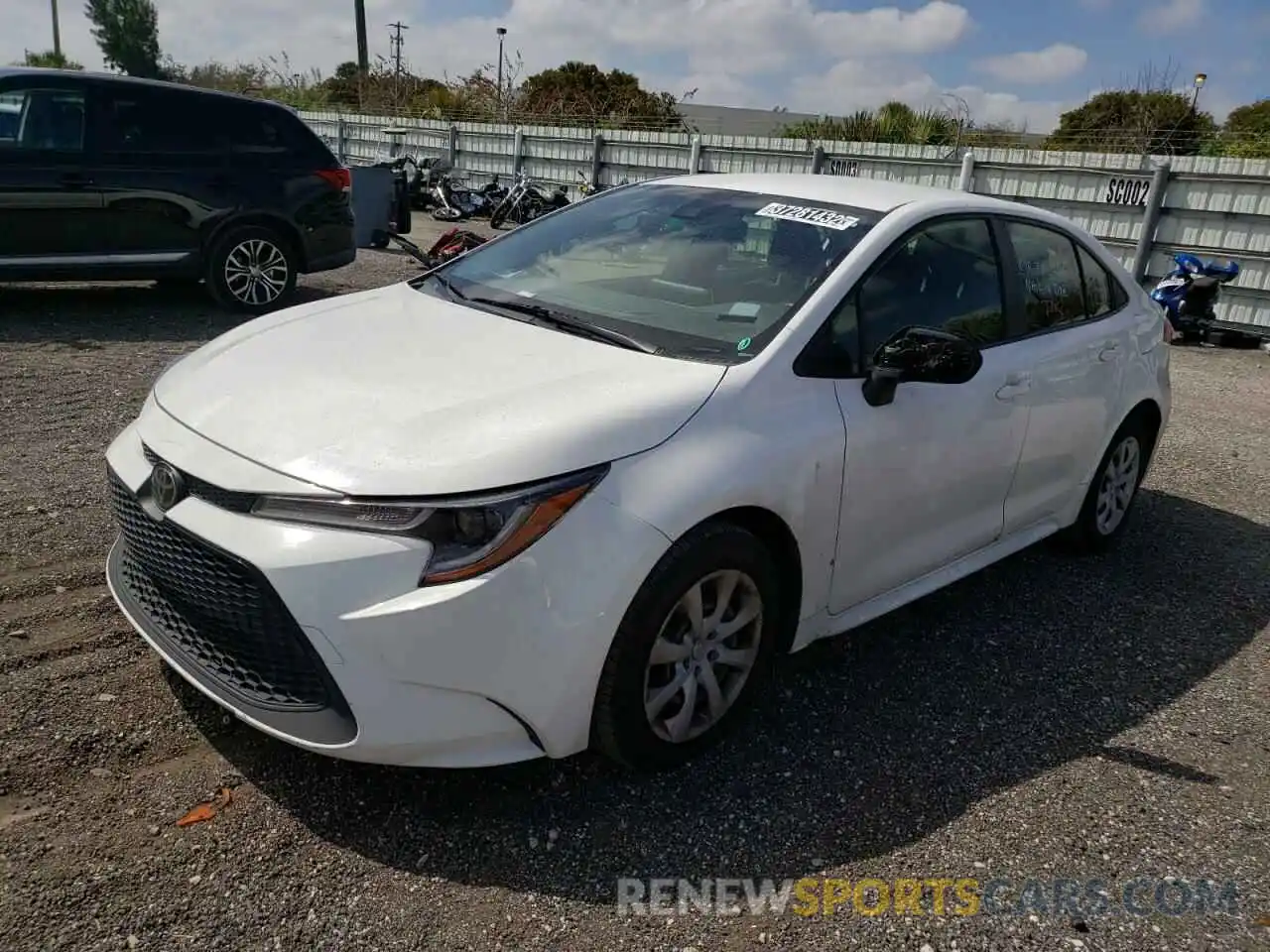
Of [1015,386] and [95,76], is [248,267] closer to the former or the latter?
[95,76]

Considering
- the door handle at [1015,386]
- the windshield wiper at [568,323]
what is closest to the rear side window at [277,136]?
the windshield wiper at [568,323]

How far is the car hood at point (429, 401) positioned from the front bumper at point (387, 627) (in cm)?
13

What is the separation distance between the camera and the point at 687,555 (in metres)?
2.65

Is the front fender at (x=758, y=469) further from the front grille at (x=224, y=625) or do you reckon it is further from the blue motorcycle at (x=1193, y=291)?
the blue motorcycle at (x=1193, y=291)

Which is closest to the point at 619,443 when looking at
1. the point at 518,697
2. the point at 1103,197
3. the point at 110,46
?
the point at 518,697

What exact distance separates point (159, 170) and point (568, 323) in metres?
6.18

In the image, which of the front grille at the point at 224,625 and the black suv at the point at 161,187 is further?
the black suv at the point at 161,187

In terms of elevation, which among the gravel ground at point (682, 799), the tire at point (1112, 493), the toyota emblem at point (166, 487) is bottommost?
the gravel ground at point (682, 799)

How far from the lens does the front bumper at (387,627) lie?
233cm

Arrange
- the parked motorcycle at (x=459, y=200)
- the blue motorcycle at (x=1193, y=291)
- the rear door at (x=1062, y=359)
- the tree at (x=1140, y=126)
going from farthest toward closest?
the parked motorcycle at (x=459, y=200) < the tree at (x=1140, y=126) < the blue motorcycle at (x=1193, y=291) < the rear door at (x=1062, y=359)

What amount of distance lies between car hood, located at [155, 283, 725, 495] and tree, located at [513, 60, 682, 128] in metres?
19.1

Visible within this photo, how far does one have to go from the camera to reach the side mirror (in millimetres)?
3131

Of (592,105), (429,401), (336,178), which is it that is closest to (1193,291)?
(336,178)

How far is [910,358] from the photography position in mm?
3172
